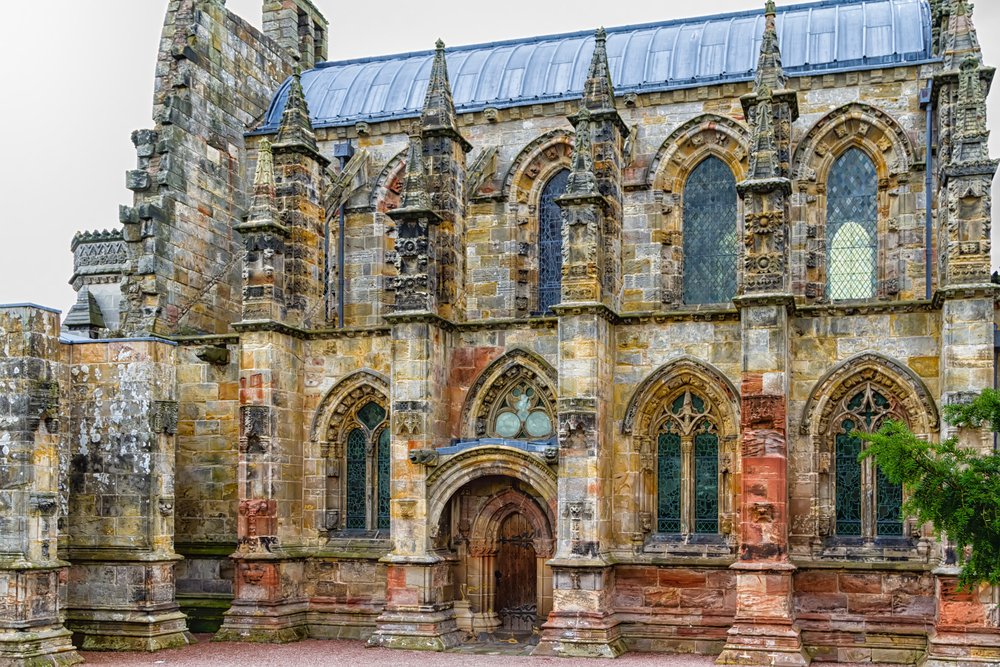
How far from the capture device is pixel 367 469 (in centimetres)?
2586

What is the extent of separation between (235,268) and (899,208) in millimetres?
14775

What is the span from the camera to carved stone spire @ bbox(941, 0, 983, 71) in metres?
24.3

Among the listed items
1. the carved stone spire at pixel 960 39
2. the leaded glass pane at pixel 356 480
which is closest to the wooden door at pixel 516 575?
the leaded glass pane at pixel 356 480

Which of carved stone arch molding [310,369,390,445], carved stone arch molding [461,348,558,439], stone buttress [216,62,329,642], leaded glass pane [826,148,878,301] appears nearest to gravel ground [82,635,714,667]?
stone buttress [216,62,329,642]

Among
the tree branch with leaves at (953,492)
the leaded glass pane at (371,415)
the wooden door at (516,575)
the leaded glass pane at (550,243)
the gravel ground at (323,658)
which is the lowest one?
the gravel ground at (323,658)

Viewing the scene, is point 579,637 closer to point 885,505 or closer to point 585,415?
point 585,415

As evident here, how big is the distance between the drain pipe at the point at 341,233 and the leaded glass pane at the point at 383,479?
4.54m

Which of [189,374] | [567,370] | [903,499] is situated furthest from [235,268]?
[903,499]

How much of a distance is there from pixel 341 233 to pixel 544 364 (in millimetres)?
7707

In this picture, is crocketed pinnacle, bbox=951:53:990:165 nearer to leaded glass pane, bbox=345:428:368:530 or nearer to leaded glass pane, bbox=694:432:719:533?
leaded glass pane, bbox=694:432:719:533

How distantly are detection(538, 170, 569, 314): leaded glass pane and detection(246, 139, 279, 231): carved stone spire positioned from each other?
5949 mm

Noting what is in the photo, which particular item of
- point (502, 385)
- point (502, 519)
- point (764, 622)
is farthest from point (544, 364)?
point (764, 622)

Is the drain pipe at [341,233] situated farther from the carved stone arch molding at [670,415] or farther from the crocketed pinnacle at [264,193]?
the carved stone arch molding at [670,415]

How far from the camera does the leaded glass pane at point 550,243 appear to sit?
28.4m
